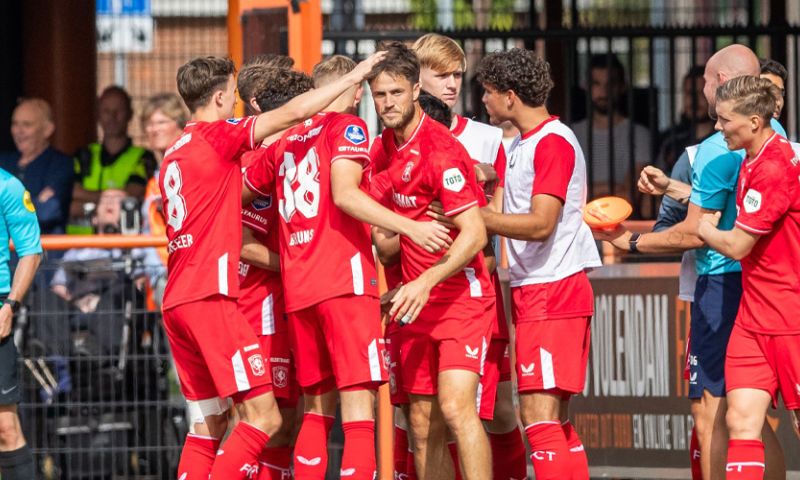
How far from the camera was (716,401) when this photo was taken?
721cm

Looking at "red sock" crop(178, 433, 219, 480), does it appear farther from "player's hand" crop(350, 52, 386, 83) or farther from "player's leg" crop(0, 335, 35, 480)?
"player's hand" crop(350, 52, 386, 83)

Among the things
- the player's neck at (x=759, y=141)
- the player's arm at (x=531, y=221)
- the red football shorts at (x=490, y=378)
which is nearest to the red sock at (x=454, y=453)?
the red football shorts at (x=490, y=378)

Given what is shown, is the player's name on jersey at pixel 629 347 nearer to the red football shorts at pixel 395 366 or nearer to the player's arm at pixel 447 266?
the red football shorts at pixel 395 366

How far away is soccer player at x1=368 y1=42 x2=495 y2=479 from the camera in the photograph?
669cm

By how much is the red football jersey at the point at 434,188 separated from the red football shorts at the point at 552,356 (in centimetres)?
32

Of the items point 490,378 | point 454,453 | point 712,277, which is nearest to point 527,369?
point 490,378

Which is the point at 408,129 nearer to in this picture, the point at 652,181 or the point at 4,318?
the point at 652,181

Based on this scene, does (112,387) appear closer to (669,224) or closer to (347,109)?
(347,109)

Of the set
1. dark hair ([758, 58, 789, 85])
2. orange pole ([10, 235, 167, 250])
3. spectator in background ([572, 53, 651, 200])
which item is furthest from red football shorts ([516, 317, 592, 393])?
spectator in background ([572, 53, 651, 200])

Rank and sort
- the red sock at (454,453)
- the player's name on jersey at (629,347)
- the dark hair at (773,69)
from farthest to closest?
the player's name on jersey at (629,347) < the dark hair at (773,69) < the red sock at (454,453)

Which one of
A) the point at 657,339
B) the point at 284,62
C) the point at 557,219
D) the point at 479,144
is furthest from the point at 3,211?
the point at 657,339

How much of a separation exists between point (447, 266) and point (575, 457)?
4.34ft

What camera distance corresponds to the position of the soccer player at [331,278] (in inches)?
265

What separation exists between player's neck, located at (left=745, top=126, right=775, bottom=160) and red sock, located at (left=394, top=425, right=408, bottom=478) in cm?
240
